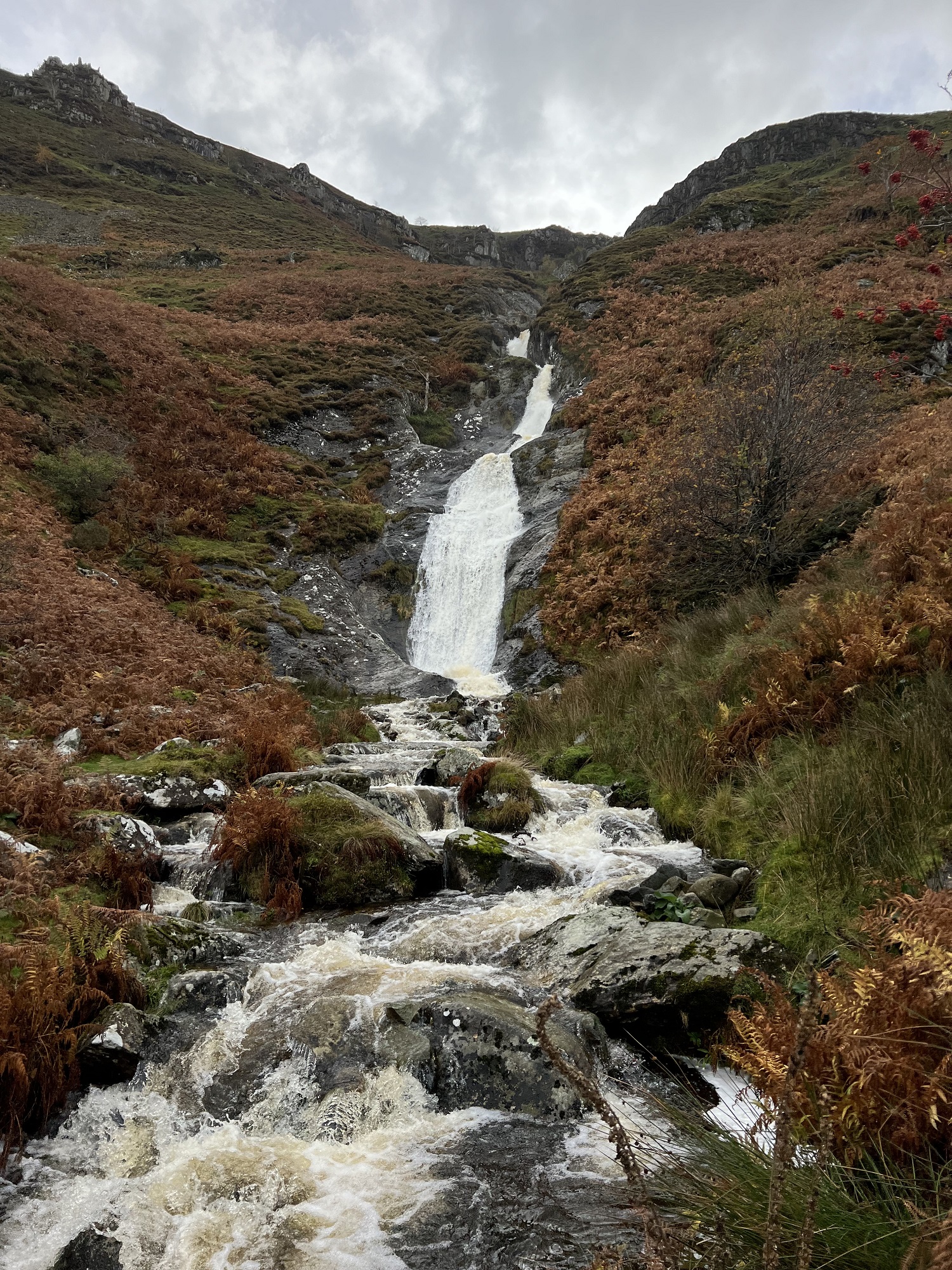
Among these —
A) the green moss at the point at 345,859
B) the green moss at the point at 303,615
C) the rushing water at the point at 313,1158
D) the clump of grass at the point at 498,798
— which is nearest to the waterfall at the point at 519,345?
the green moss at the point at 303,615

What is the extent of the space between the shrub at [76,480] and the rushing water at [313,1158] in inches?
566

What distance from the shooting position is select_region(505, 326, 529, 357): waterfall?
44.4 metres

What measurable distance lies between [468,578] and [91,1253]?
19100 millimetres

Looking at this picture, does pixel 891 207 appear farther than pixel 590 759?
Yes

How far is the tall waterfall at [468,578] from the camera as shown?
755 inches

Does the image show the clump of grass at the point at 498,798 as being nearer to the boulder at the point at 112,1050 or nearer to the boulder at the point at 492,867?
the boulder at the point at 492,867

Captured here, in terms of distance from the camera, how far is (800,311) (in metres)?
22.0

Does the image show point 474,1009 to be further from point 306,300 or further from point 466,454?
point 306,300

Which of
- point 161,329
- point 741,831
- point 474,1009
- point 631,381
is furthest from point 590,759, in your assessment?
point 161,329

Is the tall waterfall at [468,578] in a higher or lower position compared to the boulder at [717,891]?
higher

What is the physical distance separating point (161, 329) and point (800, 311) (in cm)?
2454

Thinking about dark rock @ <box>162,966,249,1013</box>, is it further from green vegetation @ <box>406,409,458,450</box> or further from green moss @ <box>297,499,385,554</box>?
green vegetation @ <box>406,409,458,450</box>

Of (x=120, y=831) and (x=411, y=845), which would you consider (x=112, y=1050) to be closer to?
(x=120, y=831)

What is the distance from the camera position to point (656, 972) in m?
4.29
